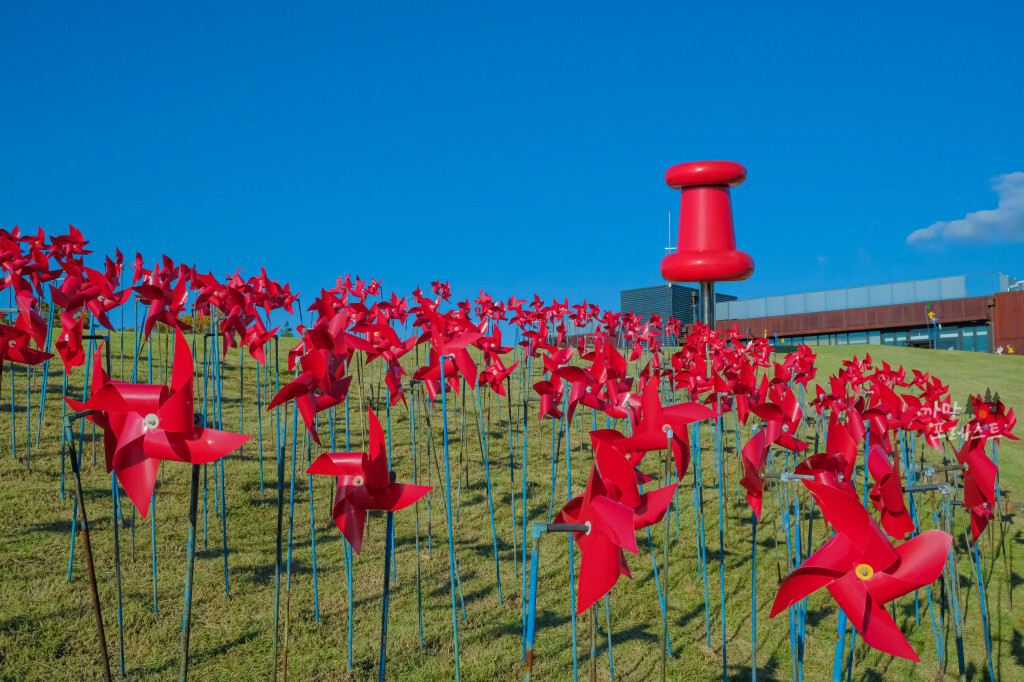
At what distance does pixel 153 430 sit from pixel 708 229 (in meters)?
18.8

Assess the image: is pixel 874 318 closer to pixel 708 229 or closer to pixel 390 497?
pixel 708 229

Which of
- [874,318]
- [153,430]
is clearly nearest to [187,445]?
[153,430]

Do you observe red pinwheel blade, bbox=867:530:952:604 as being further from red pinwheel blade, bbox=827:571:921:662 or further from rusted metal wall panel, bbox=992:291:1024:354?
rusted metal wall panel, bbox=992:291:1024:354

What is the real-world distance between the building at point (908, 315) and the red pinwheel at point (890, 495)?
24.2 meters

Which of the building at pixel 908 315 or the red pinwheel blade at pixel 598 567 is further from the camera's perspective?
the building at pixel 908 315

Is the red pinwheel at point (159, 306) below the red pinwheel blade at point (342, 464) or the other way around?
the other way around

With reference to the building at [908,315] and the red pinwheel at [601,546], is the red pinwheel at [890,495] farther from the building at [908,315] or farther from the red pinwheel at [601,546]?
the building at [908,315]

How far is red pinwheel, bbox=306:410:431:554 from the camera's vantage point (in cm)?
182

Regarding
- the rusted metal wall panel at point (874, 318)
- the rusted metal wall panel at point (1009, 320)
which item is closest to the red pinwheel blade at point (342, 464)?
the rusted metal wall panel at point (874, 318)

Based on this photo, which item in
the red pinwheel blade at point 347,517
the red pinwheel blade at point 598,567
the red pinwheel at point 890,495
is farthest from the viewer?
the red pinwheel blade at point 347,517

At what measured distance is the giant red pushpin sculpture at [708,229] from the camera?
742 inches

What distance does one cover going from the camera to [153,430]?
1604mm

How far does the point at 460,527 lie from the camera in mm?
4812

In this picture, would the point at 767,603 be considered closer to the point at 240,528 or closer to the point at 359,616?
the point at 359,616
